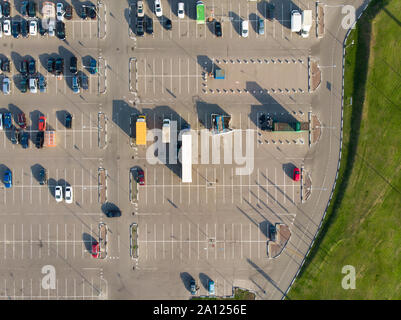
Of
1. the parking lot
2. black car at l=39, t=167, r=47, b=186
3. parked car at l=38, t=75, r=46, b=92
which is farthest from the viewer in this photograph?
the parking lot

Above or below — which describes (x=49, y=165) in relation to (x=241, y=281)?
above

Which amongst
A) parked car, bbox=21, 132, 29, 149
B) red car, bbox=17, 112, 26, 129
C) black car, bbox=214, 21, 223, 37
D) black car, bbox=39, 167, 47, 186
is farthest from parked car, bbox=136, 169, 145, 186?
black car, bbox=214, 21, 223, 37

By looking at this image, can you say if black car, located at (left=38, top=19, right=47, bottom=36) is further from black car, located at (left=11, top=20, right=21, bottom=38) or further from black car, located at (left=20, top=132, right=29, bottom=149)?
black car, located at (left=20, top=132, right=29, bottom=149)

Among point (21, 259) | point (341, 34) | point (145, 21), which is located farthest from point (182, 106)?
point (21, 259)

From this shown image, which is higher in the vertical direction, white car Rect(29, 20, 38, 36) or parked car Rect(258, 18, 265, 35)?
parked car Rect(258, 18, 265, 35)

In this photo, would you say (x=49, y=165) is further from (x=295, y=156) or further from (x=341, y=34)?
(x=341, y=34)

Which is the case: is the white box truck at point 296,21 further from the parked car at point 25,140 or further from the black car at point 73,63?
the parked car at point 25,140

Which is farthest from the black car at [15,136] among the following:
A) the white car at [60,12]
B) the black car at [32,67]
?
the white car at [60,12]
